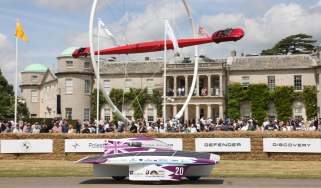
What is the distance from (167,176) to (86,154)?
40.2 ft

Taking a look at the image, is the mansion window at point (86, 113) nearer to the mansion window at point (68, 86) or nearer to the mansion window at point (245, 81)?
the mansion window at point (68, 86)

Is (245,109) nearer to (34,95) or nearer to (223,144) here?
(34,95)

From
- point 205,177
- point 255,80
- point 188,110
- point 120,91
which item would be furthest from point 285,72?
point 205,177

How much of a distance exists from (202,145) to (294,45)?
6539 centimetres

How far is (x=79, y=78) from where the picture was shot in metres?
71.2

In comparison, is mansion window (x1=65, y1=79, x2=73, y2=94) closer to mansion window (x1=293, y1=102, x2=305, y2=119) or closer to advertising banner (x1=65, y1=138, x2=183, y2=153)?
mansion window (x1=293, y1=102, x2=305, y2=119)

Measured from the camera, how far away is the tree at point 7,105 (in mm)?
81769

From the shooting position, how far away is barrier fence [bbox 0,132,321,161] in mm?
26663

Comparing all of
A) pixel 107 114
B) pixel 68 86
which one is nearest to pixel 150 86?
pixel 107 114

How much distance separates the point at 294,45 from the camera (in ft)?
292

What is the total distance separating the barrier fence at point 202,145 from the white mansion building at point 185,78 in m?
35.5

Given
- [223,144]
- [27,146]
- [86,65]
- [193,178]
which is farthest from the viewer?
[86,65]

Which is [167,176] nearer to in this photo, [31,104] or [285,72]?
[285,72]

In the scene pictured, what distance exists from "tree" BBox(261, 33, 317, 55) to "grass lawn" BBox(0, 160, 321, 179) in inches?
2506
